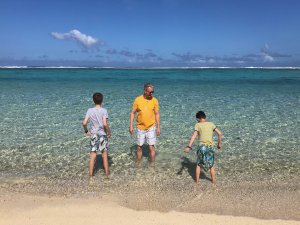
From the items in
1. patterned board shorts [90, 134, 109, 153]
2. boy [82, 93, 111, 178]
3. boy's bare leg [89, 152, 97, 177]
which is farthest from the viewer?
boy's bare leg [89, 152, 97, 177]

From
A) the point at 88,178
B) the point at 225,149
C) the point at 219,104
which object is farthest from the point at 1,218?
the point at 219,104

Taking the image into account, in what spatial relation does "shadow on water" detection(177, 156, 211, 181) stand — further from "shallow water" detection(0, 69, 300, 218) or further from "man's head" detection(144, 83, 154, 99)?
"man's head" detection(144, 83, 154, 99)

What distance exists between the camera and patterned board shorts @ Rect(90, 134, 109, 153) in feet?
25.7

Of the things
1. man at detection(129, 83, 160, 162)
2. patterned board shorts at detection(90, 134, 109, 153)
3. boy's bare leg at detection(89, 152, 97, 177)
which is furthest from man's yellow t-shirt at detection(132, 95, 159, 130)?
boy's bare leg at detection(89, 152, 97, 177)

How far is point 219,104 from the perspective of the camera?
70.7 ft

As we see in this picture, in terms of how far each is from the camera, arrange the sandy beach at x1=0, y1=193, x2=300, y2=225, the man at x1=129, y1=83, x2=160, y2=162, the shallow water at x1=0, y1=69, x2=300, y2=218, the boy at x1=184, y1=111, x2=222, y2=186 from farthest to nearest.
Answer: the man at x1=129, y1=83, x2=160, y2=162, the shallow water at x1=0, y1=69, x2=300, y2=218, the boy at x1=184, y1=111, x2=222, y2=186, the sandy beach at x1=0, y1=193, x2=300, y2=225

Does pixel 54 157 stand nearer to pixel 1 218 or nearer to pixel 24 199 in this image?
pixel 24 199

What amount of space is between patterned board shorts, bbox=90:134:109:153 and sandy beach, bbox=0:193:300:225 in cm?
152

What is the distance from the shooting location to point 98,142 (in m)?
7.89

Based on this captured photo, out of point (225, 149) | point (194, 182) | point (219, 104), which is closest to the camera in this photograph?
point (194, 182)

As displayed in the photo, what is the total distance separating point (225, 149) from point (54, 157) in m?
5.25

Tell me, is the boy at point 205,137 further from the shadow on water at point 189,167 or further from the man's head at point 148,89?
the man's head at point 148,89

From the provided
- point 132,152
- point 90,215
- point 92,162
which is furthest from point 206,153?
point 132,152

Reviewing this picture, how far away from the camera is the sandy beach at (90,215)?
5.76 meters
